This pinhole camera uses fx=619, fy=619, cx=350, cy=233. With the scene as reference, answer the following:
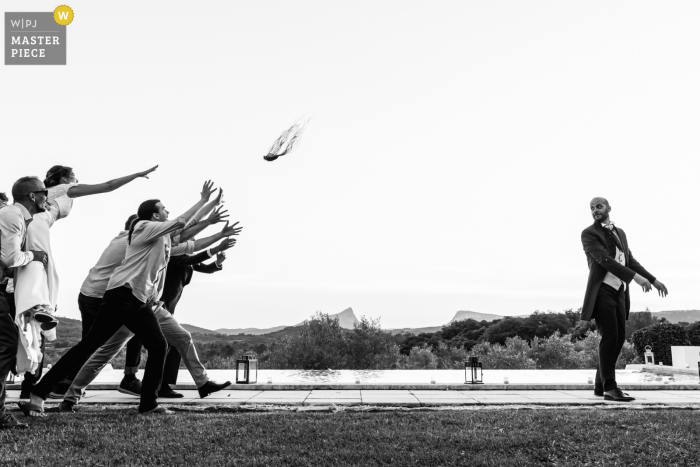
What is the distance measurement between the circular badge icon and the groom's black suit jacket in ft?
29.9

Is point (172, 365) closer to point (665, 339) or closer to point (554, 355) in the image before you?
point (665, 339)

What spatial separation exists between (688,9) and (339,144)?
7408mm

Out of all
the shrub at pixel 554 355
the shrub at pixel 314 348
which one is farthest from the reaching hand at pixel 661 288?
the shrub at pixel 554 355

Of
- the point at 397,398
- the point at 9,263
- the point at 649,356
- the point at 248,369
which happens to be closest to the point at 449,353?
the point at 649,356

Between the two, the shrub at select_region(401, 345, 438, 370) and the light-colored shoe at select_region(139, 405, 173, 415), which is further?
the shrub at select_region(401, 345, 438, 370)

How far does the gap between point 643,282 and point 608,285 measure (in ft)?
1.12

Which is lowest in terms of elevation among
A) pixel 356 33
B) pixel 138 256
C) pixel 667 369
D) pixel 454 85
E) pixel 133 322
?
pixel 667 369

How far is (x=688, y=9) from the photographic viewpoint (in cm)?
1169

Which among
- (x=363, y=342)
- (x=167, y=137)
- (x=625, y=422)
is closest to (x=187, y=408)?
(x=625, y=422)

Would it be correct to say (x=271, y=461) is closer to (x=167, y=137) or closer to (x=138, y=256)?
(x=138, y=256)

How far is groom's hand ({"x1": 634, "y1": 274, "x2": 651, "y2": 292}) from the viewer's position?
253 inches

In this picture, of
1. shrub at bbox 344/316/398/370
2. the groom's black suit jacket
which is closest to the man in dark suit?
the groom's black suit jacket

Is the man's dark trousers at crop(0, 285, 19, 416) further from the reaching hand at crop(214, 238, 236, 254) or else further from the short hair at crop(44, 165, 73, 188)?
the reaching hand at crop(214, 238, 236, 254)

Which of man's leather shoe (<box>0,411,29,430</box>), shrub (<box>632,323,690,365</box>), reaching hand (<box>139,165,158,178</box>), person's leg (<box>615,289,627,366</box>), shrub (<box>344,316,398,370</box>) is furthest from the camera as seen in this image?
shrub (<box>344,316,398,370</box>)
